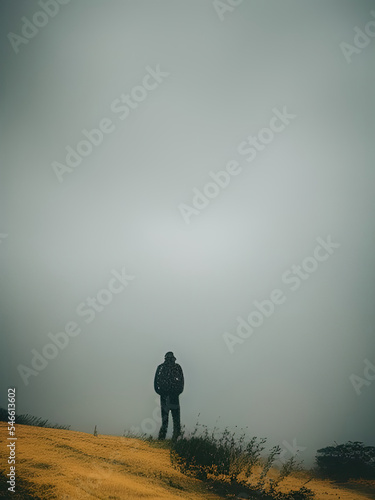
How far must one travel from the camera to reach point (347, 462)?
11023mm

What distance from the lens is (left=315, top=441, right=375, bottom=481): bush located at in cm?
1034

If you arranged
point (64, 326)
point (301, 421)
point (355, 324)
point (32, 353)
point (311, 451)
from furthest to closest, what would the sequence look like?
1. point (64, 326)
2. point (355, 324)
3. point (32, 353)
4. point (301, 421)
5. point (311, 451)

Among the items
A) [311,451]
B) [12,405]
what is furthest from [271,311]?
[12,405]

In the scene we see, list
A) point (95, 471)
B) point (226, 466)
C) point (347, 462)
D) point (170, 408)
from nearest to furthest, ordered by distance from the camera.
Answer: point (95, 471) < point (226, 466) < point (170, 408) < point (347, 462)

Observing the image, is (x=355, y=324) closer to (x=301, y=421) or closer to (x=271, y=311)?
(x=271, y=311)

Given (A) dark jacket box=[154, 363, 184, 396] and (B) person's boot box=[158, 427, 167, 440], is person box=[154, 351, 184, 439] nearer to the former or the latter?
(A) dark jacket box=[154, 363, 184, 396]

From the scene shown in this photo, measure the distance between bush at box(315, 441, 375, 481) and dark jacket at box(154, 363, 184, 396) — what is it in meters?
7.08

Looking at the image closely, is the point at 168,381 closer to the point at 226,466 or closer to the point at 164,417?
the point at 164,417

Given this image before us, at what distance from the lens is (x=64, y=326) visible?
66.2 meters

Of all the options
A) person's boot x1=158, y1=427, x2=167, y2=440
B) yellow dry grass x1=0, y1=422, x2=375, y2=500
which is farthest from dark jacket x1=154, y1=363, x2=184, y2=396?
yellow dry grass x1=0, y1=422, x2=375, y2=500

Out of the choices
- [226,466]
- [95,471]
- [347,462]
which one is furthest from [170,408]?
[347,462]

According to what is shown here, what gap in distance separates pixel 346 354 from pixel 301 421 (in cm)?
2388

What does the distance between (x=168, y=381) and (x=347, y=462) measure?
331 inches

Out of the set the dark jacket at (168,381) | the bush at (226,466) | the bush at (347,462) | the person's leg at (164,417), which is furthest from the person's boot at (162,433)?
the bush at (347,462)
